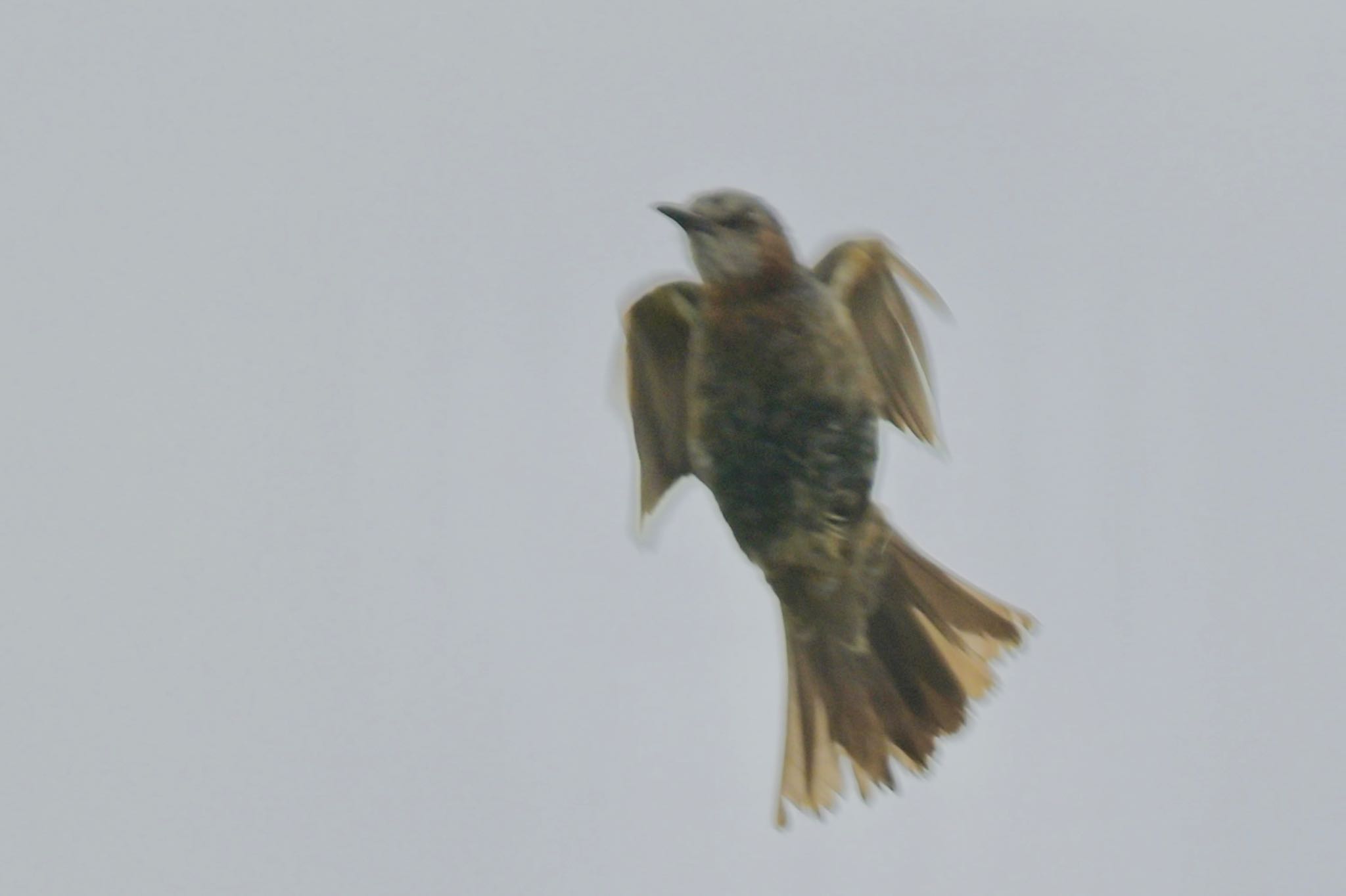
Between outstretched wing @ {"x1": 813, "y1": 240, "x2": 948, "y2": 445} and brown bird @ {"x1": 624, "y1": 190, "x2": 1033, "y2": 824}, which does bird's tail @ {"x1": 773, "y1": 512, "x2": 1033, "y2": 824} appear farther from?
outstretched wing @ {"x1": 813, "y1": 240, "x2": 948, "y2": 445}

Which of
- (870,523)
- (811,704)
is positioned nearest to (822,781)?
(811,704)

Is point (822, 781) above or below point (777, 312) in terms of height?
below

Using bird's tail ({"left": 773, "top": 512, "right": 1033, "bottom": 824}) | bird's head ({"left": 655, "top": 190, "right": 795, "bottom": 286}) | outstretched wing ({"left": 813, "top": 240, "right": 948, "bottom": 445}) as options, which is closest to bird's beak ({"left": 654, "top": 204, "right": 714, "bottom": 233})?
Result: bird's head ({"left": 655, "top": 190, "right": 795, "bottom": 286})

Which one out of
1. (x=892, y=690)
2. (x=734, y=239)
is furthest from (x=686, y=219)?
(x=892, y=690)

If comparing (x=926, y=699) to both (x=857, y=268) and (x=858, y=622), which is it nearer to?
(x=858, y=622)

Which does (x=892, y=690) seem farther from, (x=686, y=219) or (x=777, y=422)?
(x=686, y=219)

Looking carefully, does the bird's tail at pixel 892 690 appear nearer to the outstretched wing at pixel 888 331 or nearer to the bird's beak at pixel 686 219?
the outstretched wing at pixel 888 331
